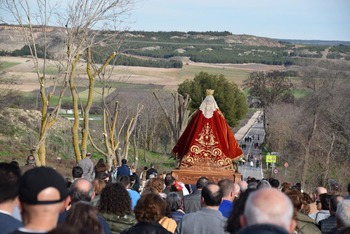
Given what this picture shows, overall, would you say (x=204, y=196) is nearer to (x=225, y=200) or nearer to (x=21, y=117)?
(x=225, y=200)

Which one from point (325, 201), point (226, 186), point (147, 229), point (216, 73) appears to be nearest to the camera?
point (147, 229)

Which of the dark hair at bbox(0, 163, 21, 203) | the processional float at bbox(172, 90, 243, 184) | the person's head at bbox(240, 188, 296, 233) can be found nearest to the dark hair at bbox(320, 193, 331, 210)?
the dark hair at bbox(0, 163, 21, 203)

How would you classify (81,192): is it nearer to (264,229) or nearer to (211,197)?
(211,197)

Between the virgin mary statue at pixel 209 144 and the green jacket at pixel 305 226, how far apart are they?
14481 millimetres

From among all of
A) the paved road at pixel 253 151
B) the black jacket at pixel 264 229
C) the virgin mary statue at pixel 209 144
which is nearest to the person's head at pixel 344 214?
the black jacket at pixel 264 229

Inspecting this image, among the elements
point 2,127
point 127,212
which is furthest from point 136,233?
point 2,127

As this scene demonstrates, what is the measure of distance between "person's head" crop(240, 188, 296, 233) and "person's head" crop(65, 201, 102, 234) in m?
A: 2.07

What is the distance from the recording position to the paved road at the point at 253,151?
64.9 meters

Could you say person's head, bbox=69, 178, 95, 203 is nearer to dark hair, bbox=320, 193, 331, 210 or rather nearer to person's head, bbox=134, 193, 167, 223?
person's head, bbox=134, 193, 167, 223

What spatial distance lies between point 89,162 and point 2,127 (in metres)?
36.3

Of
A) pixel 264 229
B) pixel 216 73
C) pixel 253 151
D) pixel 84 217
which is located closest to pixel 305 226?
pixel 84 217

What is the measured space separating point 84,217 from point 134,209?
1426mm

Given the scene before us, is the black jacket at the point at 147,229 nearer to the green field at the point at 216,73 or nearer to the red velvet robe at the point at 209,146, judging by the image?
the red velvet robe at the point at 209,146

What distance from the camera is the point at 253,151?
92.7 m
